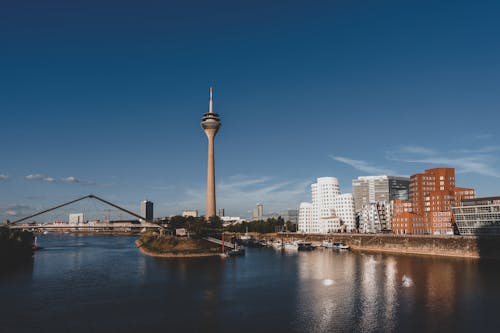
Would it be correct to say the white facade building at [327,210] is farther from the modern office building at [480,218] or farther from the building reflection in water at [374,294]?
the building reflection in water at [374,294]

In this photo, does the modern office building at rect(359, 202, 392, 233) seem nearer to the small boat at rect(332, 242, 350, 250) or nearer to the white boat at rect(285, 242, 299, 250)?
the small boat at rect(332, 242, 350, 250)

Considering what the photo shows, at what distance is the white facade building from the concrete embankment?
36011 mm

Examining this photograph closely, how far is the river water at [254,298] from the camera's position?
3591 cm

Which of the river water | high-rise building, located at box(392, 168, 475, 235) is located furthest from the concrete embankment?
high-rise building, located at box(392, 168, 475, 235)

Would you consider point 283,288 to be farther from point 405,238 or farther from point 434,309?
point 405,238

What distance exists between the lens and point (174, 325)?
35594 millimetres

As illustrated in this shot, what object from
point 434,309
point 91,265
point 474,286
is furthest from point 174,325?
point 91,265

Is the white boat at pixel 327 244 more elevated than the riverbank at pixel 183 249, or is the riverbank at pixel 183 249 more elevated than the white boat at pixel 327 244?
the riverbank at pixel 183 249

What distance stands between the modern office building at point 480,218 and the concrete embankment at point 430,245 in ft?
20.3

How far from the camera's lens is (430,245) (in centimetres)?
9488

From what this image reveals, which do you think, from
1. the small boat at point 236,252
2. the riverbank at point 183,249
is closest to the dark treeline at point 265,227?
the small boat at point 236,252

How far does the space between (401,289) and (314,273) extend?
17.8 meters

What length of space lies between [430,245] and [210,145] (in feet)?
371

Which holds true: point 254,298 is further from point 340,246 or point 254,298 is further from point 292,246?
point 292,246
